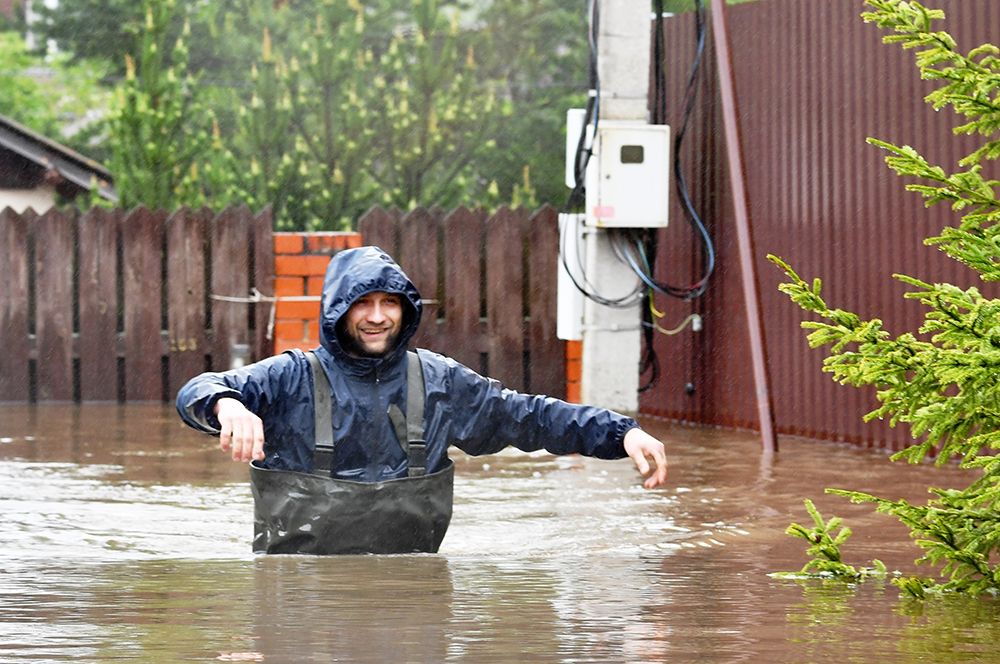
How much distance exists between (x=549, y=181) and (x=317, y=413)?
2160 cm

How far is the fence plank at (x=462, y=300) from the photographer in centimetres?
1581

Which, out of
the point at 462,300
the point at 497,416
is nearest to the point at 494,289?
the point at 462,300

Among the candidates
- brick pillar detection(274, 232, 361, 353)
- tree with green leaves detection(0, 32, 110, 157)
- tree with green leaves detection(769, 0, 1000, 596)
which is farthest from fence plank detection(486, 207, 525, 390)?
tree with green leaves detection(0, 32, 110, 157)

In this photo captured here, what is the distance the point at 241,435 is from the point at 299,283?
10225 mm

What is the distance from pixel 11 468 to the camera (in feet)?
33.7

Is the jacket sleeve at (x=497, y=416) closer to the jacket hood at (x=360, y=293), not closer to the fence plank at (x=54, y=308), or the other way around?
the jacket hood at (x=360, y=293)

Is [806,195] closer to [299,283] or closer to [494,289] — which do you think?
[494,289]

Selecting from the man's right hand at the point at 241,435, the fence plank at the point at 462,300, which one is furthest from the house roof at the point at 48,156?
the man's right hand at the point at 241,435

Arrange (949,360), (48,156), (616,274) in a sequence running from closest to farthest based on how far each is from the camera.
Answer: (949,360) → (616,274) → (48,156)

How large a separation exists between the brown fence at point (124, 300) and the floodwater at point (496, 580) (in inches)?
206

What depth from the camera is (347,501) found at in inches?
246

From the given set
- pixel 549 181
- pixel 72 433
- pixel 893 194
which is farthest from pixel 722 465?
pixel 549 181

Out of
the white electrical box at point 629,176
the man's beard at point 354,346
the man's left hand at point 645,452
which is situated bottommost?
the man's left hand at point 645,452

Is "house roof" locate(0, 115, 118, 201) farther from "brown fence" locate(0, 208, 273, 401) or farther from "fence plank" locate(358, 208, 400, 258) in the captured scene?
"fence plank" locate(358, 208, 400, 258)
